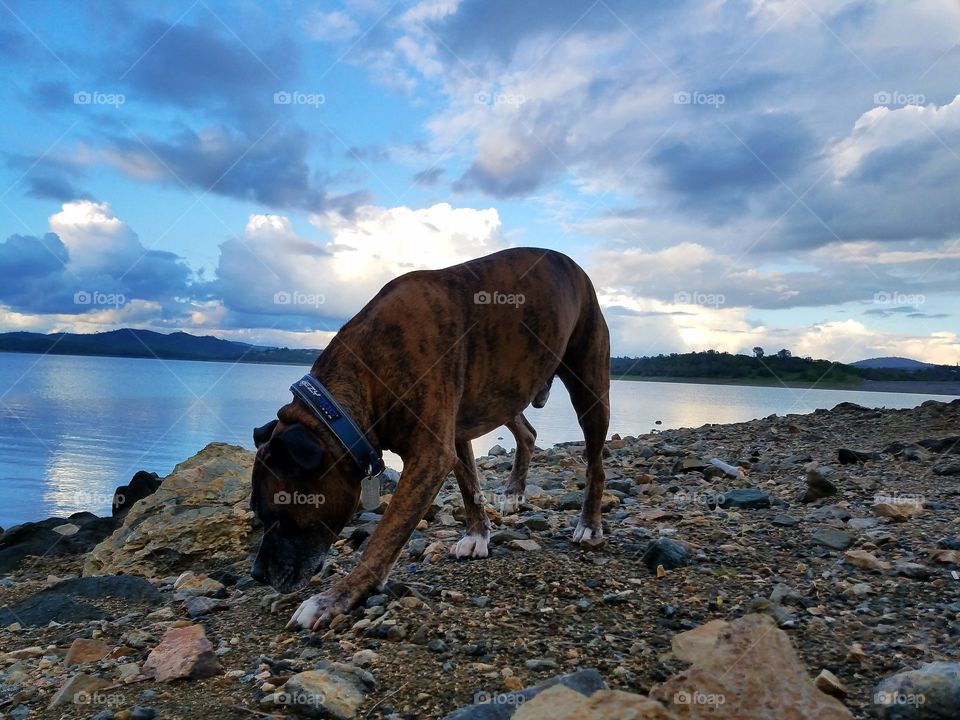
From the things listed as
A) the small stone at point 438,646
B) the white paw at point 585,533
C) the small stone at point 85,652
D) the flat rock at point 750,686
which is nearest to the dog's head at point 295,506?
the small stone at point 85,652

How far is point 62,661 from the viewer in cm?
435

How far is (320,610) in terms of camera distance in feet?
14.3

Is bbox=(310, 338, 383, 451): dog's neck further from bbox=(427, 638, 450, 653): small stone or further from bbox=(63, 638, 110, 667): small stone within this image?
bbox=(63, 638, 110, 667): small stone

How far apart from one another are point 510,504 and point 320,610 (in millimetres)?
3377

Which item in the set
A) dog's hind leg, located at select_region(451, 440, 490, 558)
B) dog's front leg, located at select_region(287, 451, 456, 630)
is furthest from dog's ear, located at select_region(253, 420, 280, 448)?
dog's hind leg, located at select_region(451, 440, 490, 558)

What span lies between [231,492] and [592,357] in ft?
14.0

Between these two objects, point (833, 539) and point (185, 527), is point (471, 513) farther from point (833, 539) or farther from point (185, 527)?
point (185, 527)

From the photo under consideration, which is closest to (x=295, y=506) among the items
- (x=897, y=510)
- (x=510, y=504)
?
(x=510, y=504)

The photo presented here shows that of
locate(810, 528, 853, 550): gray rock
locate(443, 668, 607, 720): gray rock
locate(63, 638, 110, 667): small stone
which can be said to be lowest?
locate(63, 638, 110, 667): small stone

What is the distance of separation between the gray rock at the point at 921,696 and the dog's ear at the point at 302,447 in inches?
128

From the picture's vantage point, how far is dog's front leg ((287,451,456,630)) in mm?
4363

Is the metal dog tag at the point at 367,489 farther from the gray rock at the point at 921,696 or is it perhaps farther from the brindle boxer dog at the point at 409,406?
the gray rock at the point at 921,696

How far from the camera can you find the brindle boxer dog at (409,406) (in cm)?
452

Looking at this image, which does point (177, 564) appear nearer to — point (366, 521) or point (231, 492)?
point (231, 492)
